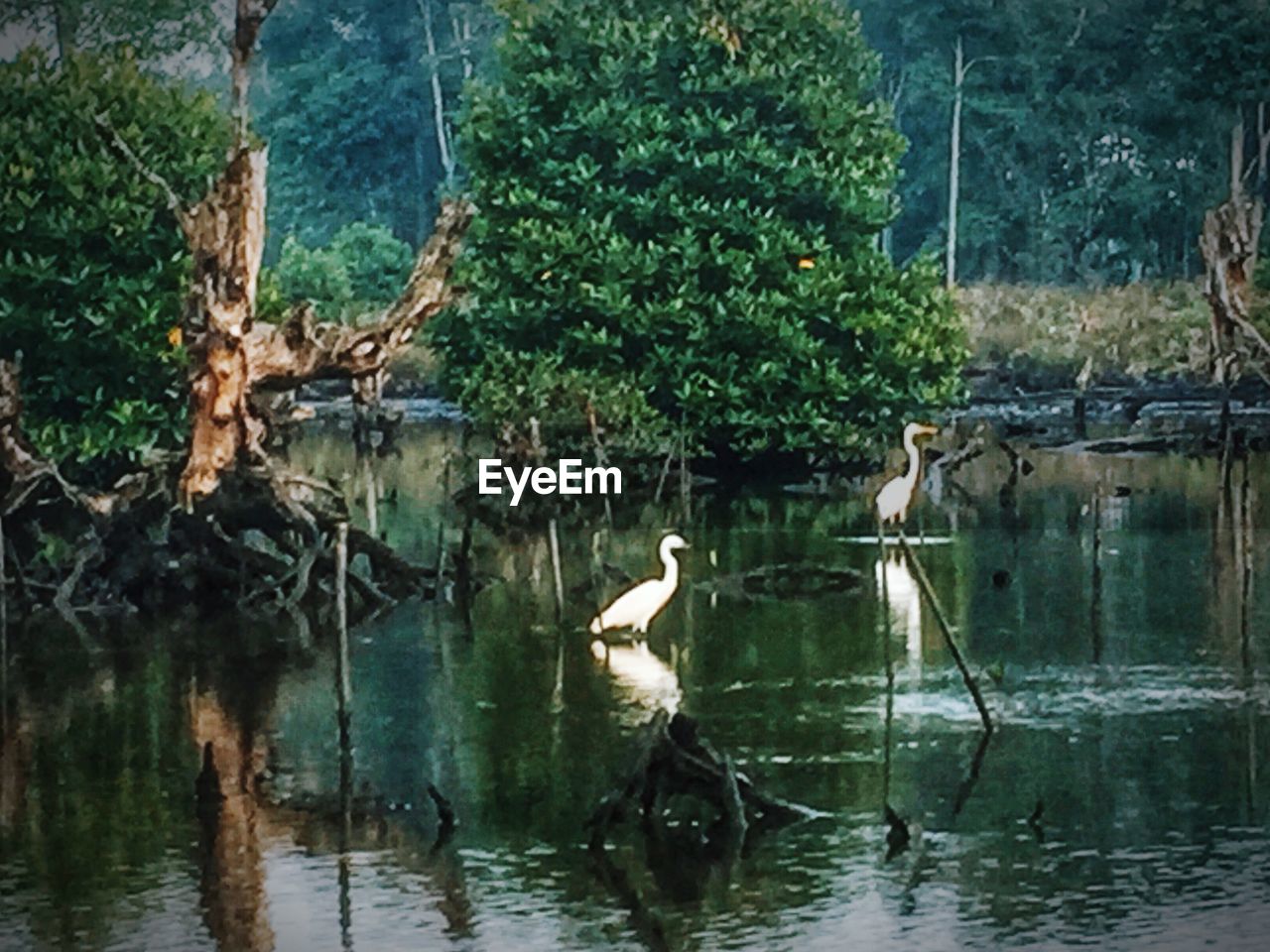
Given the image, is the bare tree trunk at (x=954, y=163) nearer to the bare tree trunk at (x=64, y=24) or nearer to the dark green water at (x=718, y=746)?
the dark green water at (x=718, y=746)

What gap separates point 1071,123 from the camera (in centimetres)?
2338

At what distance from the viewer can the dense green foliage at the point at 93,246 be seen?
64.5 ft

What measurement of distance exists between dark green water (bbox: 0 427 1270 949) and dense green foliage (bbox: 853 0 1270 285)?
394 cm

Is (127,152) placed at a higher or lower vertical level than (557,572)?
higher

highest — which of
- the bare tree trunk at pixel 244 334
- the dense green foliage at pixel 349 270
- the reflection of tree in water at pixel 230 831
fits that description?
the dense green foliage at pixel 349 270

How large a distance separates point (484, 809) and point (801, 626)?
457 cm

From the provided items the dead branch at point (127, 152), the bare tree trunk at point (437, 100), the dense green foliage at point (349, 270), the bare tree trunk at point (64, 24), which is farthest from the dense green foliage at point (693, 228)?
the dead branch at point (127, 152)

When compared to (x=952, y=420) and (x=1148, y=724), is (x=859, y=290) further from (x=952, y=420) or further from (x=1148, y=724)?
(x=1148, y=724)

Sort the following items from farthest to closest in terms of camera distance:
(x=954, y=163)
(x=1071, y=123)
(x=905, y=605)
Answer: (x=954, y=163)
(x=1071, y=123)
(x=905, y=605)

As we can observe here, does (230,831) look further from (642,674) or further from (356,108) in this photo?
(356,108)

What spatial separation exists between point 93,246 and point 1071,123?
7.28m

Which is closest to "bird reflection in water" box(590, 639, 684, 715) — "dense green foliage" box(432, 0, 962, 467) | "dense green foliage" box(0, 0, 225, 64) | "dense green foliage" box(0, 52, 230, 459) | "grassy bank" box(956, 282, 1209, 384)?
"dense green foliage" box(0, 52, 230, 459)

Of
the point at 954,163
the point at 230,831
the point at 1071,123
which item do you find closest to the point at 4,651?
the point at 230,831

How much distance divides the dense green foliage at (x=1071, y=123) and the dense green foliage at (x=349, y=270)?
3.97m
